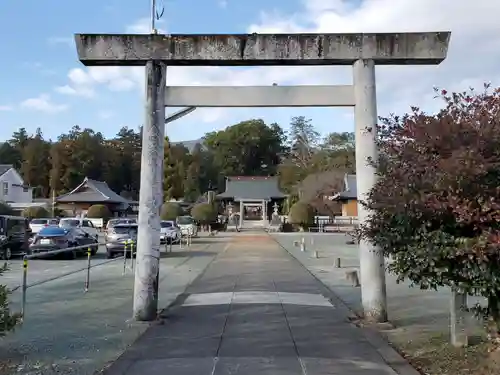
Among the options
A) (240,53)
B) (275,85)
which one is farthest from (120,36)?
(275,85)

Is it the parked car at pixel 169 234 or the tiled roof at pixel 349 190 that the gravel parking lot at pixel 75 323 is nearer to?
the parked car at pixel 169 234

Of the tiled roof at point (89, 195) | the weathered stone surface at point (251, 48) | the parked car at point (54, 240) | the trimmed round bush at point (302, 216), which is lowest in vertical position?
the parked car at point (54, 240)

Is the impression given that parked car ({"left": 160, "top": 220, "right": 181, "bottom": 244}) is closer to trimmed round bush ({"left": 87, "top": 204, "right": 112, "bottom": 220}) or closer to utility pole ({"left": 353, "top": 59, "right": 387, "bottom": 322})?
utility pole ({"left": 353, "top": 59, "right": 387, "bottom": 322})

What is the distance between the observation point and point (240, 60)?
9281 millimetres

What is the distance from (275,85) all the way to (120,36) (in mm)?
2630

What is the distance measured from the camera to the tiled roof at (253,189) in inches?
2633


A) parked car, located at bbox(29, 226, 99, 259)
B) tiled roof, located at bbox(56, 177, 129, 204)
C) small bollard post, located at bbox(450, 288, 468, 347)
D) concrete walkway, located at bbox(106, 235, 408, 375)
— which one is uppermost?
tiled roof, located at bbox(56, 177, 129, 204)

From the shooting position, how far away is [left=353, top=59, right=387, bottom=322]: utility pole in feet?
29.6

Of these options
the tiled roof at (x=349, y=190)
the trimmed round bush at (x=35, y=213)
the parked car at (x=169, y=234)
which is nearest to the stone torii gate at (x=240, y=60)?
the parked car at (x=169, y=234)

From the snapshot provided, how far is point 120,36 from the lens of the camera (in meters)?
9.21

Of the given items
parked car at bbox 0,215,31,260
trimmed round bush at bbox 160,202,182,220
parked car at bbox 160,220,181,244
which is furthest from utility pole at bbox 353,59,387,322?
trimmed round bush at bbox 160,202,182,220

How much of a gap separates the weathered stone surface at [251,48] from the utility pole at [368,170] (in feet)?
1.16

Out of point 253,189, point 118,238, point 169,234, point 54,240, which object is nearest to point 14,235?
point 54,240

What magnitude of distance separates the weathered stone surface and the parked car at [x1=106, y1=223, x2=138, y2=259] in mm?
15622
